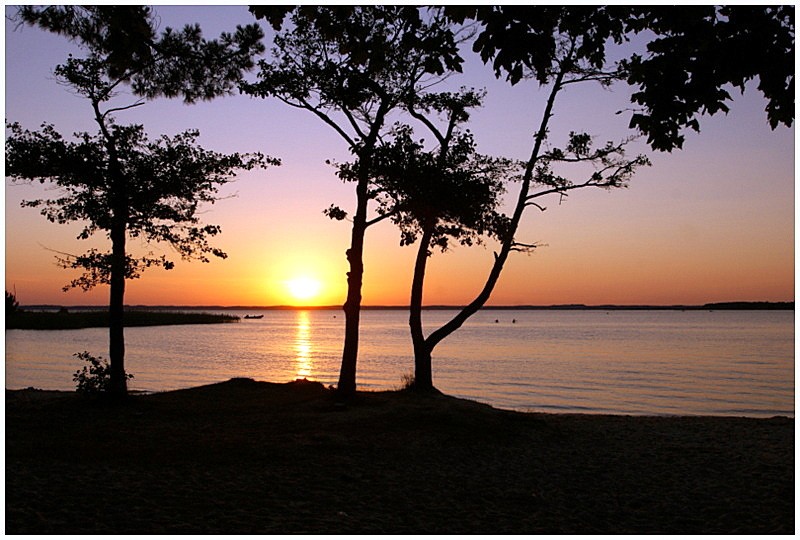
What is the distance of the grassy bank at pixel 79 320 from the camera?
90.0 meters

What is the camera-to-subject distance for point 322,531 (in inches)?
272

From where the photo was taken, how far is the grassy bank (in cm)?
8999

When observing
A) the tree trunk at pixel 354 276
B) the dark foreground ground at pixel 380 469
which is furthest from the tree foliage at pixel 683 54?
the tree trunk at pixel 354 276

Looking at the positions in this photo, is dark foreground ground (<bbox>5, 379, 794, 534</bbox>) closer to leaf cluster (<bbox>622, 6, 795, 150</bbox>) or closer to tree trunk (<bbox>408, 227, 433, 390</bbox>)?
tree trunk (<bbox>408, 227, 433, 390</bbox>)

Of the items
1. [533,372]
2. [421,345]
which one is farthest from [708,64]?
[533,372]

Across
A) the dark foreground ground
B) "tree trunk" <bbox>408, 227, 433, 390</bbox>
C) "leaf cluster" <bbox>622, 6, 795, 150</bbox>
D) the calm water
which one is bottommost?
the calm water

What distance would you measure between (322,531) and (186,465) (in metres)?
3.32

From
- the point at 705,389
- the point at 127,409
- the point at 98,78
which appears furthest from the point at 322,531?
the point at 705,389

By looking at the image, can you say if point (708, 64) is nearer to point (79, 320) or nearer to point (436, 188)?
point (436, 188)

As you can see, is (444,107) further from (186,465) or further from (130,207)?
(186,465)

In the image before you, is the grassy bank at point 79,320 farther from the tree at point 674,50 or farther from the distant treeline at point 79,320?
the tree at point 674,50

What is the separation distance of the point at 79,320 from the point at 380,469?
103 m

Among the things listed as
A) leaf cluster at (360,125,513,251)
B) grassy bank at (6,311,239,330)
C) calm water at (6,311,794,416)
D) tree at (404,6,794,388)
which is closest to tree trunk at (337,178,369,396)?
leaf cluster at (360,125,513,251)

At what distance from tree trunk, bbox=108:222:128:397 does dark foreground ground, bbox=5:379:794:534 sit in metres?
0.67
